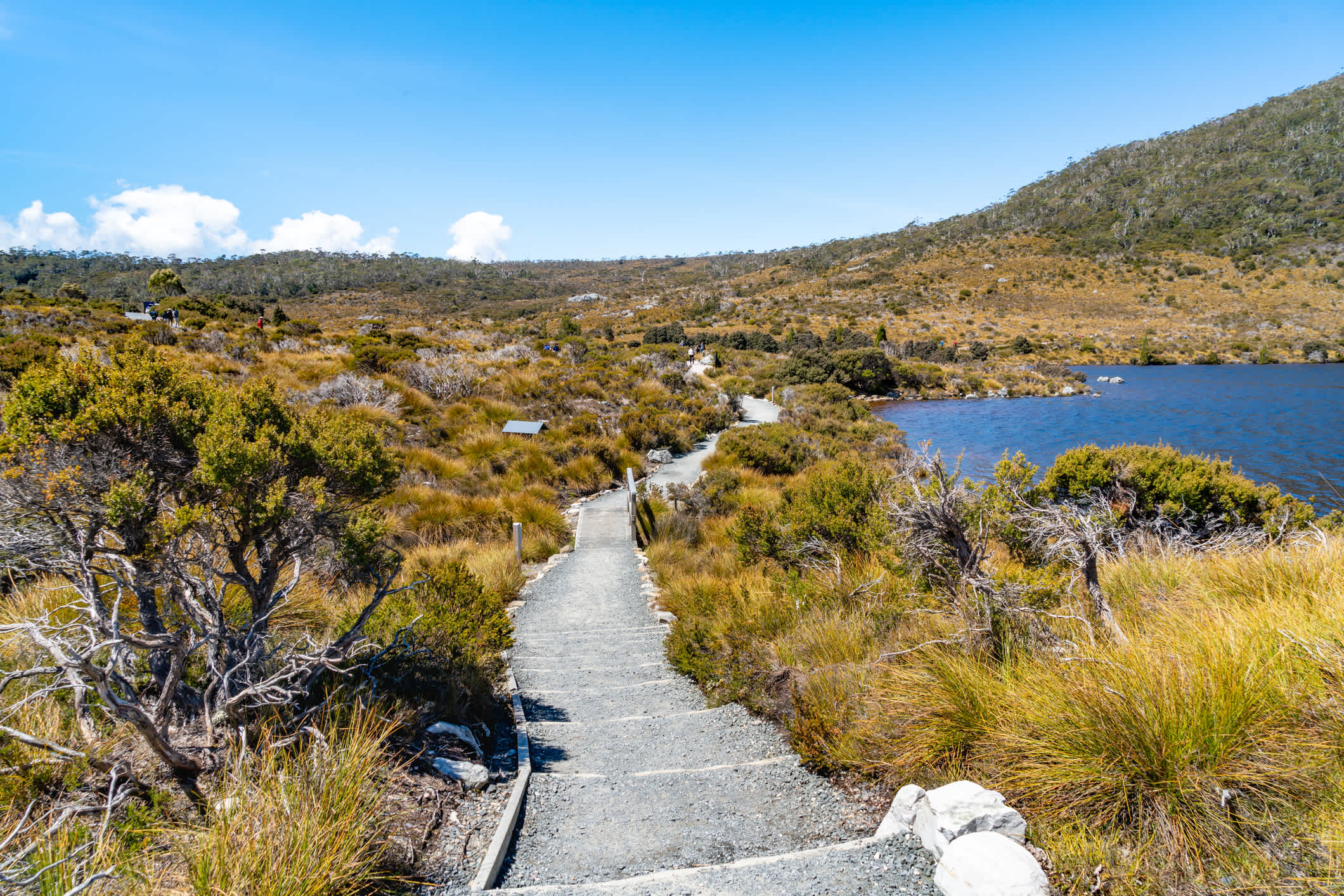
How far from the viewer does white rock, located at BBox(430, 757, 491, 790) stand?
4.07 m

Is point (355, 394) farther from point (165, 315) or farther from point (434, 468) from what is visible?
point (165, 315)

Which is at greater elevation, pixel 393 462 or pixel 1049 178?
pixel 1049 178

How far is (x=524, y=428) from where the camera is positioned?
16344mm

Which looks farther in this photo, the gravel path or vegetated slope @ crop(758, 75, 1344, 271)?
vegetated slope @ crop(758, 75, 1344, 271)

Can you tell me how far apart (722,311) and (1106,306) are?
37.5 meters

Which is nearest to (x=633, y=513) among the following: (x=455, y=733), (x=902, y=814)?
(x=455, y=733)

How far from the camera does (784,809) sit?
155 inches

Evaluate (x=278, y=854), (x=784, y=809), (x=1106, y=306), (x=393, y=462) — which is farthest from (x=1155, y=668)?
(x=1106, y=306)

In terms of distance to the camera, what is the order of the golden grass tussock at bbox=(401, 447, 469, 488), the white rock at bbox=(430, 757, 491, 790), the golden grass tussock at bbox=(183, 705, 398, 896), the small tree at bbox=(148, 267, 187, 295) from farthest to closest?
the small tree at bbox=(148, 267, 187, 295) < the golden grass tussock at bbox=(401, 447, 469, 488) < the white rock at bbox=(430, 757, 491, 790) < the golden grass tussock at bbox=(183, 705, 398, 896)

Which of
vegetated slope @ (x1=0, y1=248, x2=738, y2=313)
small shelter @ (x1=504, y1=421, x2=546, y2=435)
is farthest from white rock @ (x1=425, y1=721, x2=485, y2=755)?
vegetated slope @ (x1=0, y1=248, x2=738, y2=313)

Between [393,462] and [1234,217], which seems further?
[1234,217]

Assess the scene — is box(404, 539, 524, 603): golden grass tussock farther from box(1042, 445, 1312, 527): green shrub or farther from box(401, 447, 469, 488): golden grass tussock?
box(1042, 445, 1312, 527): green shrub

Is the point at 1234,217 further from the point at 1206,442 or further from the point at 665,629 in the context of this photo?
the point at 665,629

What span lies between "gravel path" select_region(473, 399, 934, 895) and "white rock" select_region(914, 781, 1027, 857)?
0.18m
